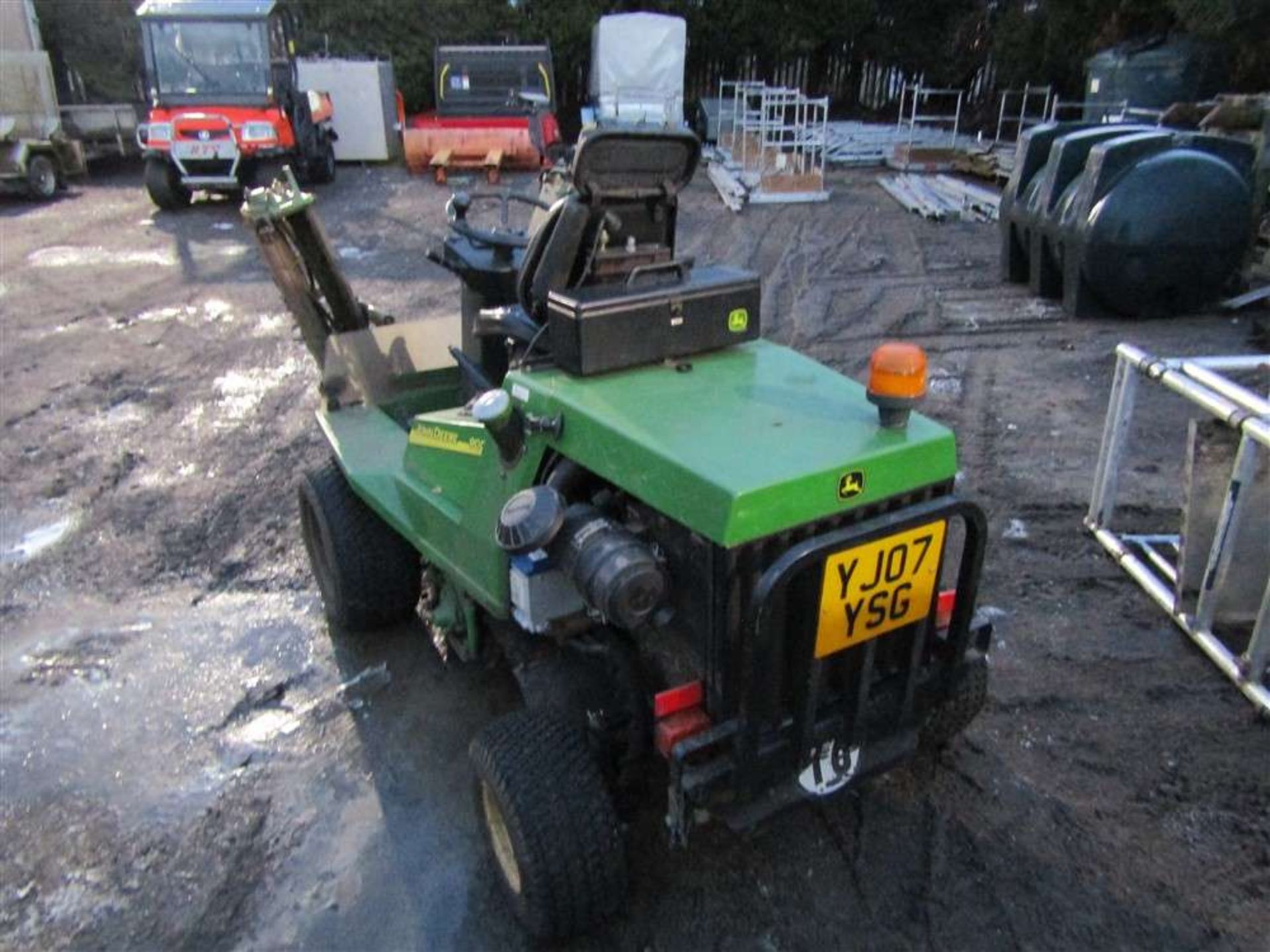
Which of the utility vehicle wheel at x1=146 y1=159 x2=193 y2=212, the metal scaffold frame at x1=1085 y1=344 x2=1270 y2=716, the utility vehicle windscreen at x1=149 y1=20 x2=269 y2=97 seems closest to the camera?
Result: the metal scaffold frame at x1=1085 y1=344 x2=1270 y2=716

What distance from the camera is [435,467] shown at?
3.14 metres

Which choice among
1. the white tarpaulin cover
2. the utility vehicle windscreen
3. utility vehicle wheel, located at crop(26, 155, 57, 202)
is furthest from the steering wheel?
the white tarpaulin cover

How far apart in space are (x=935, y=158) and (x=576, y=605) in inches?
549

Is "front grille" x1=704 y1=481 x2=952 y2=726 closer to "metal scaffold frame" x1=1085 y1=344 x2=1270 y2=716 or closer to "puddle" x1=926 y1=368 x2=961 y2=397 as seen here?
"metal scaffold frame" x1=1085 y1=344 x2=1270 y2=716

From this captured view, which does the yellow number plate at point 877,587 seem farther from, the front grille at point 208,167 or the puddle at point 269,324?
the front grille at point 208,167

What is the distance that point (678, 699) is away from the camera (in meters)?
2.29

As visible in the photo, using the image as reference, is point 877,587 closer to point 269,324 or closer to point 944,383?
point 944,383

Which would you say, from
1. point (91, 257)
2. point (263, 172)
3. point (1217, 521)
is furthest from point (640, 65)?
point (1217, 521)

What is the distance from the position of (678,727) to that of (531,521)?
0.58 m

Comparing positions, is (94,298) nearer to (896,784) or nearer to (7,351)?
(7,351)

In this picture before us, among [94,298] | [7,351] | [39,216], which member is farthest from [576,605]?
[39,216]

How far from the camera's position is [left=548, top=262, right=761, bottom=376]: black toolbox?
2596 millimetres

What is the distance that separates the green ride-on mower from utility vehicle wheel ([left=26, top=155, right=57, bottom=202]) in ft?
41.5

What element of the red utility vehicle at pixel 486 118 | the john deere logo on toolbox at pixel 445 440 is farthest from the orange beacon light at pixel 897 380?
the red utility vehicle at pixel 486 118
